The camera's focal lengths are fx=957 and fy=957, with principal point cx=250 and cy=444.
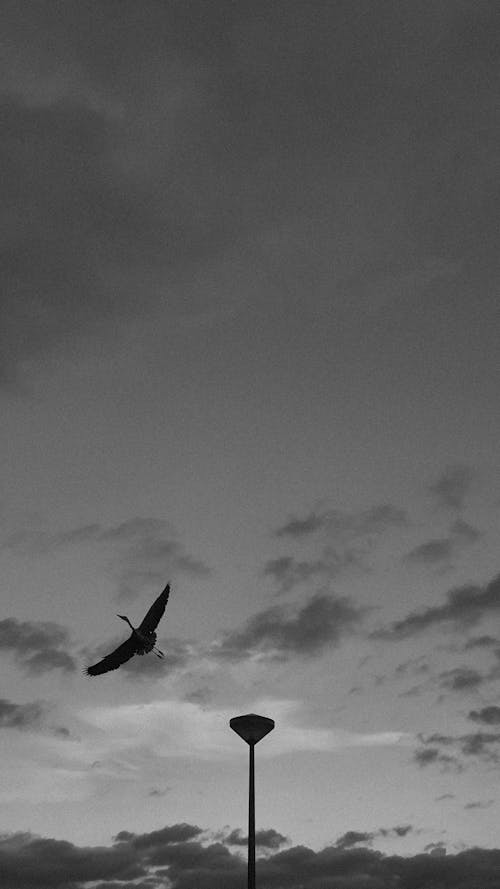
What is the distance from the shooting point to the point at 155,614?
2858cm

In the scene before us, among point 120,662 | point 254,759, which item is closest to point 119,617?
point 120,662

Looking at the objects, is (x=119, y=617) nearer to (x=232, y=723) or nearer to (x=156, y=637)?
(x=156, y=637)

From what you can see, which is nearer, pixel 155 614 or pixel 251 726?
pixel 251 726

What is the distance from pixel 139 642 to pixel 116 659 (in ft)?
3.24

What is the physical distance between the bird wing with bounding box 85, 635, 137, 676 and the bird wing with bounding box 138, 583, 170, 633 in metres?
0.49

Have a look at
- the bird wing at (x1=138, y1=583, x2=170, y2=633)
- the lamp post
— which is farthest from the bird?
the lamp post

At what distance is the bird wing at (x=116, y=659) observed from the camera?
Result: 28391mm

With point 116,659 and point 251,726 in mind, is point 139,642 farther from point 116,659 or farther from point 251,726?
point 251,726

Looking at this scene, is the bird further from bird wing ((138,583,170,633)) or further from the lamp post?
the lamp post

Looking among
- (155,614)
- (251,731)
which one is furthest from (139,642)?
(251,731)

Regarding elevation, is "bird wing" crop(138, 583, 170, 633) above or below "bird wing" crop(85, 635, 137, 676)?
above

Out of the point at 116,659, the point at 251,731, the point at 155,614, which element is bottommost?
the point at 251,731

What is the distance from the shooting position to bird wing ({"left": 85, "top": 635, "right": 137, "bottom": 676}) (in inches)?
1118

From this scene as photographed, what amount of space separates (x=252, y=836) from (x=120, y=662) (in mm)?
12326
